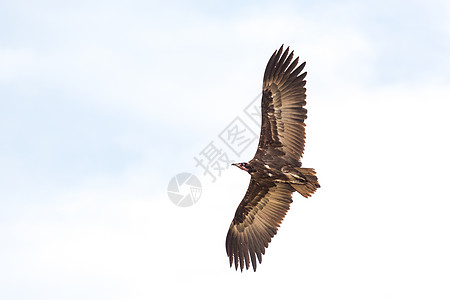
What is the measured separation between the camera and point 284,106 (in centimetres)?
2123

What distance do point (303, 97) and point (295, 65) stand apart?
3.11 ft

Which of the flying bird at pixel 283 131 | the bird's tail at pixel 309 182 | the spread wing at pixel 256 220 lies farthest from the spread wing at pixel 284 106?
the spread wing at pixel 256 220

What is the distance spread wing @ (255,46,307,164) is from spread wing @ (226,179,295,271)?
5.24 ft

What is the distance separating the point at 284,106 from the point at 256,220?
4009mm

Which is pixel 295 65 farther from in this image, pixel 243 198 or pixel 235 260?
pixel 235 260

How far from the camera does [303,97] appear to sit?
833 inches

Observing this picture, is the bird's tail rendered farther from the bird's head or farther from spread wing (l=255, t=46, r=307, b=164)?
Result: the bird's head

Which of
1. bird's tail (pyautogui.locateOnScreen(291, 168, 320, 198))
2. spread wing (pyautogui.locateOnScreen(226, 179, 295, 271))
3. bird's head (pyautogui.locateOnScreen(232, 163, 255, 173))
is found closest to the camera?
bird's tail (pyautogui.locateOnScreen(291, 168, 320, 198))

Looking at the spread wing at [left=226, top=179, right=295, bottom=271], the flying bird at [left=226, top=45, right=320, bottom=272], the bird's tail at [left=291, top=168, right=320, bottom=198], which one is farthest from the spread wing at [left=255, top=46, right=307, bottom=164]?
the spread wing at [left=226, top=179, right=295, bottom=271]

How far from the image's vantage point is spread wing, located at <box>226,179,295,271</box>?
22.7m

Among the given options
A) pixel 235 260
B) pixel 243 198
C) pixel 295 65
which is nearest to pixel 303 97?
pixel 295 65

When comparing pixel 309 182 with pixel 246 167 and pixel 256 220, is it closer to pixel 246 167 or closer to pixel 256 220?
pixel 246 167

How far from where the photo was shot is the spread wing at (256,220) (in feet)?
74.4

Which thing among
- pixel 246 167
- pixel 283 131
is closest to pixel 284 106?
pixel 283 131
